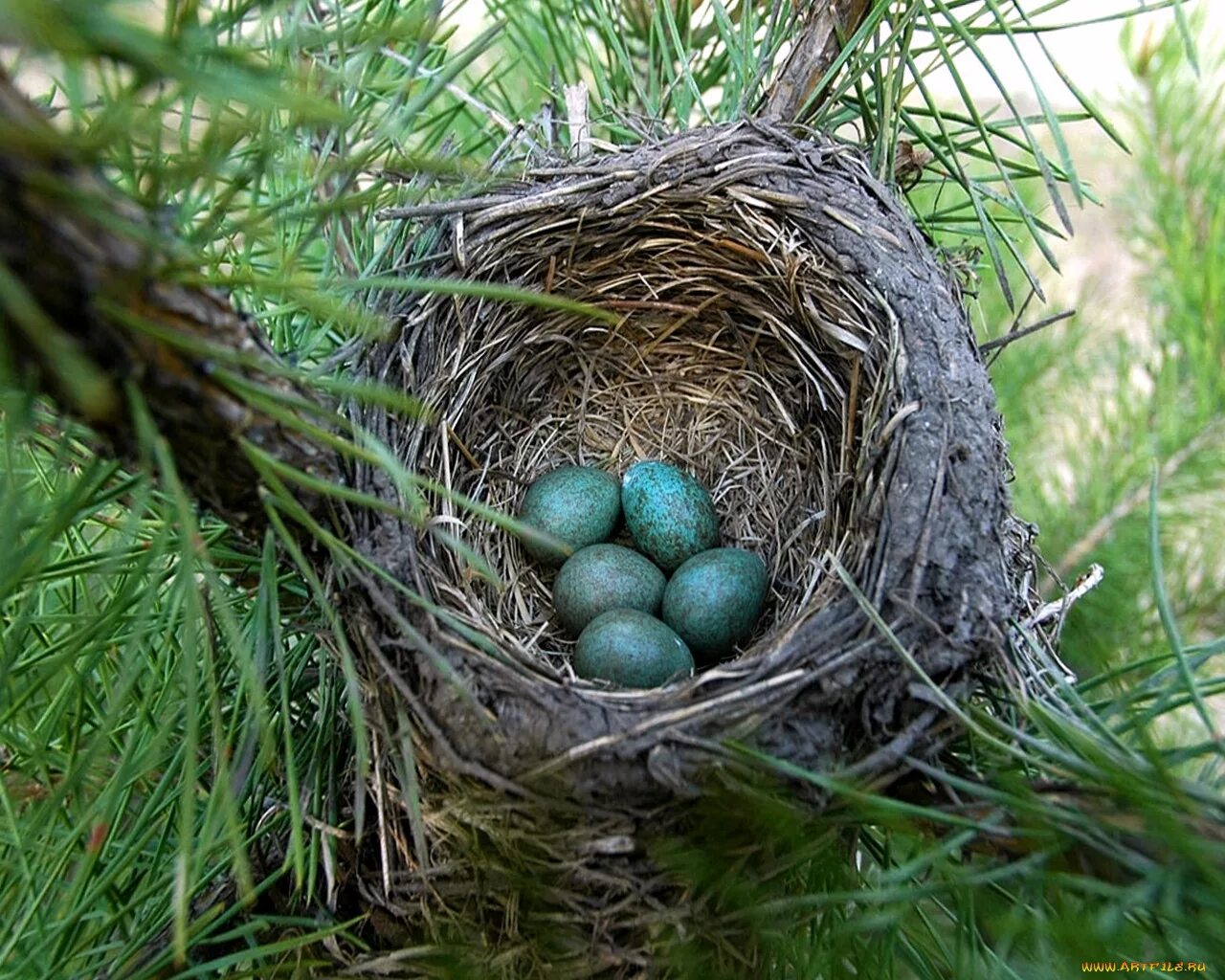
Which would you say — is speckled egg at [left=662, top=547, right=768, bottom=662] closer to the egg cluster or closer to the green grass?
the egg cluster

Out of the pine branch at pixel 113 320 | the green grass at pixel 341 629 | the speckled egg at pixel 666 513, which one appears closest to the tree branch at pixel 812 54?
the green grass at pixel 341 629

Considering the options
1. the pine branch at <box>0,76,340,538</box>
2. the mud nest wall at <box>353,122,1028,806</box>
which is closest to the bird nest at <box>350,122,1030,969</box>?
the mud nest wall at <box>353,122,1028,806</box>

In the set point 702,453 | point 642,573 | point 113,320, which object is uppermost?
point 113,320

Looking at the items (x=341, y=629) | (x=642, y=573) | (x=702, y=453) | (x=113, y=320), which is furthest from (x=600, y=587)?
(x=113, y=320)

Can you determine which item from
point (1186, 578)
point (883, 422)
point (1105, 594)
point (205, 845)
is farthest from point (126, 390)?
point (1186, 578)

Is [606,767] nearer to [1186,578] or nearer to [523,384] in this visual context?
[523,384]

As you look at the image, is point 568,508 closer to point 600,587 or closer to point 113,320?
point 600,587

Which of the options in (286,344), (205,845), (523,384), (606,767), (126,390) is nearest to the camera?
(126,390)
